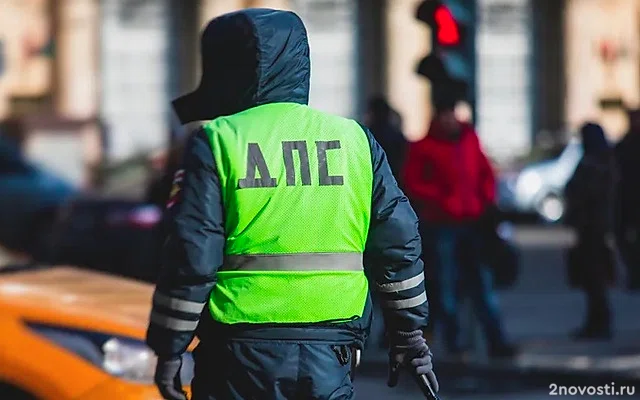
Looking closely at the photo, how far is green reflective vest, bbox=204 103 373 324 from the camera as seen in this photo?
15.4 feet

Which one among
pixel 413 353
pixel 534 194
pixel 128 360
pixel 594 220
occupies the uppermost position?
pixel 413 353

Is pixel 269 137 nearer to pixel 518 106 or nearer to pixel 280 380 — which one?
→ pixel 280 380

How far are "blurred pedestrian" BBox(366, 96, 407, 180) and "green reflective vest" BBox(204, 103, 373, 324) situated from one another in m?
7.86

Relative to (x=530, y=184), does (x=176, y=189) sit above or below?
above

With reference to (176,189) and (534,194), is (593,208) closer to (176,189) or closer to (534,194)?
(176,189)

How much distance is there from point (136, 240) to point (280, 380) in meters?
11.6

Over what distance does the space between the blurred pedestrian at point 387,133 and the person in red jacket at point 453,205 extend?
3.29 feet

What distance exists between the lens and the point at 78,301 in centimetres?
715

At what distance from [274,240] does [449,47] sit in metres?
7.04

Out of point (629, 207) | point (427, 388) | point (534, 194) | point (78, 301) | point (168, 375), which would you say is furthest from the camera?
point (534, 194)

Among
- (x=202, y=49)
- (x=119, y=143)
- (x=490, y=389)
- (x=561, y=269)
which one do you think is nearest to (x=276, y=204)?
(x=202, y=49)

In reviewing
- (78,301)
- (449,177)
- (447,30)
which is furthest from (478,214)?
(78,301)

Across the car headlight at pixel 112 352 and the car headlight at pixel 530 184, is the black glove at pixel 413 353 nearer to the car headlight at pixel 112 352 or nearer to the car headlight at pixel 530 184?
the car headlight at pixel 112 352

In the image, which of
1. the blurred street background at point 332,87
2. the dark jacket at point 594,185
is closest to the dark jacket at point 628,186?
the dark jacket at point 594,185
